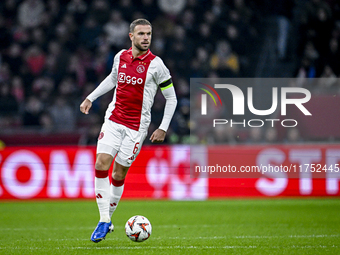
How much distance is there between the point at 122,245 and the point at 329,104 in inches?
297

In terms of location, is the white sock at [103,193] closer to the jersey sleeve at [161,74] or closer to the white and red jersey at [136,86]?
the white and red jersey at [136,86]

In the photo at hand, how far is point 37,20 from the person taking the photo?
50.1 feet

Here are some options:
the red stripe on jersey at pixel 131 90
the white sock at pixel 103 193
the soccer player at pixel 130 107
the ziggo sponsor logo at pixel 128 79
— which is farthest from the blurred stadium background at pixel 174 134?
the ziggo sponsor logo at pixel 128 79

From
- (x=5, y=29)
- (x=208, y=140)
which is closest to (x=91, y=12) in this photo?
(x=5, y=29)

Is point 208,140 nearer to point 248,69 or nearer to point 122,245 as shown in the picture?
point 248,69

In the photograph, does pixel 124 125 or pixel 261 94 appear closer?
pixel 124 125

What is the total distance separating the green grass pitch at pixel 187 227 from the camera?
201 inches

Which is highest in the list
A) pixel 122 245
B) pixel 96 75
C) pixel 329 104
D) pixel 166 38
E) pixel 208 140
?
pixel 166 38

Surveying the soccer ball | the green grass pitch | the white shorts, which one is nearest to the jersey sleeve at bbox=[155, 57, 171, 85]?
the white shorts

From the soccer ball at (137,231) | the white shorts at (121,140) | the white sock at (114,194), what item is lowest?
the soccer ball at (137,231)

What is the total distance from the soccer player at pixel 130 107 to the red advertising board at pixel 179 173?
547cm

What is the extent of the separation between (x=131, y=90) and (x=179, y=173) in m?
5.75

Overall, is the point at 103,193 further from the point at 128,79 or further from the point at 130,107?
the point at 128,79

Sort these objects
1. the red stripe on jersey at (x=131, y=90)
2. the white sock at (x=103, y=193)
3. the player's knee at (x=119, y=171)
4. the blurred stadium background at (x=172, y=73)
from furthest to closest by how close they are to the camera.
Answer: the blurred stadium background at (x=172, y=73) < the player's knee at (x=119, y=171) < the red stripe on jersey at (x=131, y=90) < the white sock at (x=103, y=193)
